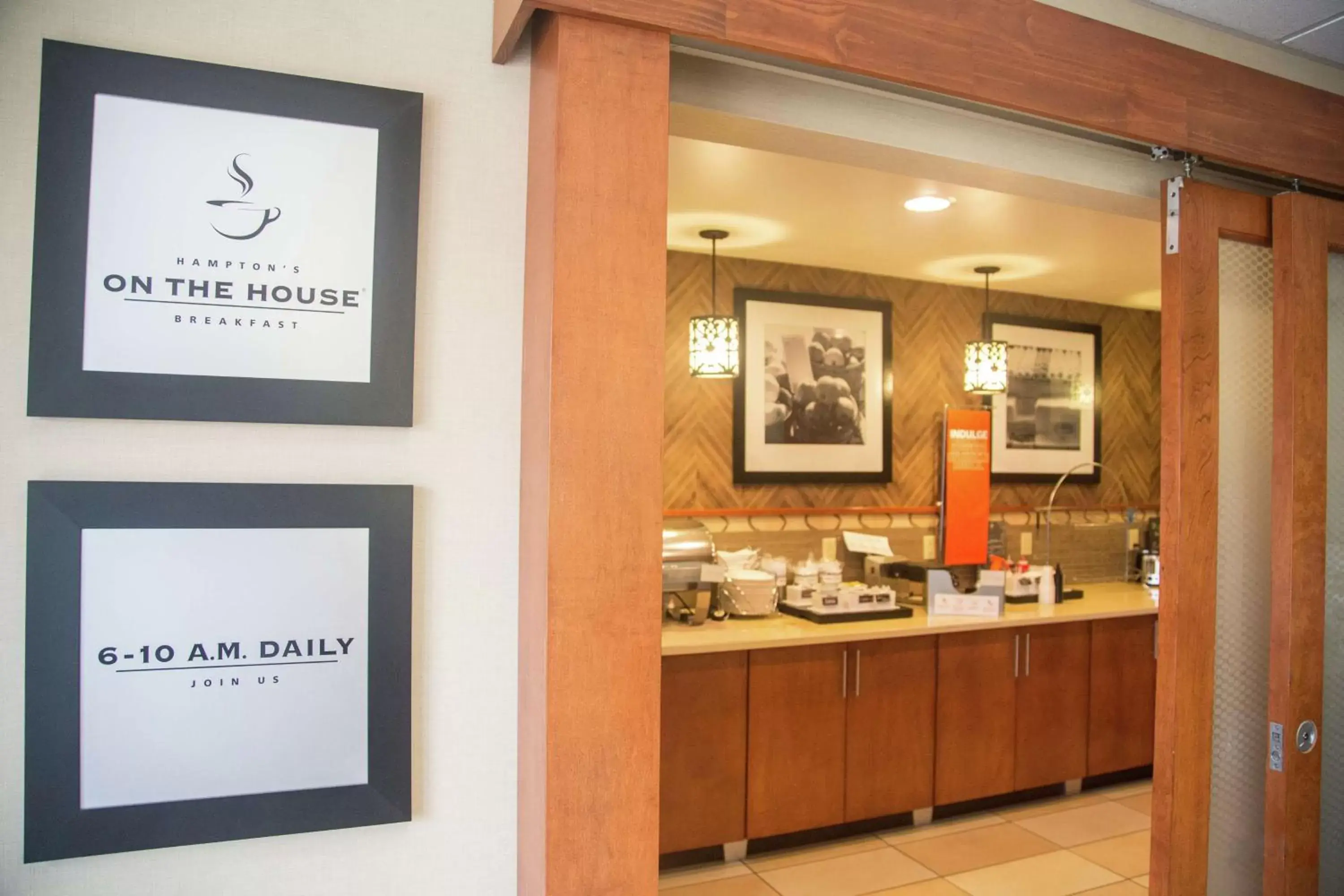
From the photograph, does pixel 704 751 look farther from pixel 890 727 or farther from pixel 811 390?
pixel 811 390

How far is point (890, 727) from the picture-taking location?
3926 mm

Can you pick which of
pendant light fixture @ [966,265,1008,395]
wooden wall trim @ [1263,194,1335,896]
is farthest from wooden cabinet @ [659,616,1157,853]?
wooden wall trim @ [1263,194,1335,896]

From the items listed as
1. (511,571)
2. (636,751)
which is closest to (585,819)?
(636,751)

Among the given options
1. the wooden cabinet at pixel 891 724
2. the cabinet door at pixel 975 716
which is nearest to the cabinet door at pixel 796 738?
the wooden cabinet at pixel 891 724

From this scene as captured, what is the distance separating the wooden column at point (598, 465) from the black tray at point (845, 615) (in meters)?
2.59

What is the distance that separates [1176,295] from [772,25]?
48.9 inches

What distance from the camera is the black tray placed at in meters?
3.94

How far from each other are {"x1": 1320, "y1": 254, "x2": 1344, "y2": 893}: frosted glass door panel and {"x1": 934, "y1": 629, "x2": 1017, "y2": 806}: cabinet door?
1823 mm

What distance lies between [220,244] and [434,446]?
47 cm

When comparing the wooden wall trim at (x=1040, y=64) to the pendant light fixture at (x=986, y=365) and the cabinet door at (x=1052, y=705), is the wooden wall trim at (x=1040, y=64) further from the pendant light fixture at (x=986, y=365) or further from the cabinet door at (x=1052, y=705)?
the cabinet door at (x=1052, y=705)

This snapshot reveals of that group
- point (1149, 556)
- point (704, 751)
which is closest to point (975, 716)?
point (704, 751)

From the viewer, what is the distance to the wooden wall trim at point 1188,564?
2.06 meters

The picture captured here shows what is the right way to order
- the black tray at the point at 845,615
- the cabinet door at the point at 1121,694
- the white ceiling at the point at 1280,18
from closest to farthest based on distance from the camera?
the white ceiling at the point at 1280,18
the black tray at the point at 845,615
the cabinet door at the point at 1121,694

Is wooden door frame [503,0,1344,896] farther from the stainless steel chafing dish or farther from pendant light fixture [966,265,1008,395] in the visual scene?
pendant light fixture [966,265,1008,395]
